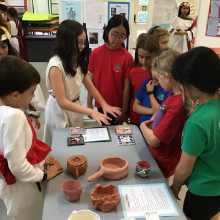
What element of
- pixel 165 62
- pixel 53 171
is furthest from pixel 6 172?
pixel 165 62

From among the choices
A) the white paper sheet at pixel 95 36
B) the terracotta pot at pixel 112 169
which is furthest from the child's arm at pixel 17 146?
the white paper sheet at pixel 95 36

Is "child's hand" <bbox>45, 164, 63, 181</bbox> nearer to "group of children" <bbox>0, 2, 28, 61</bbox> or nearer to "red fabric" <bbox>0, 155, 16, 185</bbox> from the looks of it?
"red fabric" <bbox>0, 155, 16, 185</bbox>

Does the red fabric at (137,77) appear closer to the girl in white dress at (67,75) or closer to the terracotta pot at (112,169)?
the girl in white dress at (67,75)

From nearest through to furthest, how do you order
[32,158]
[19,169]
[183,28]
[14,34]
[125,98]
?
[19,169], [32,158], [125,98], [183,28], [14,34]

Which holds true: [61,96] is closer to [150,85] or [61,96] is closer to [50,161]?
[50,161]

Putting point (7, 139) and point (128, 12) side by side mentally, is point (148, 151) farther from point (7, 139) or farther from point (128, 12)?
point (128, 12)

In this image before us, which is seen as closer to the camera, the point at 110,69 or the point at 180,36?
the point at 110,69

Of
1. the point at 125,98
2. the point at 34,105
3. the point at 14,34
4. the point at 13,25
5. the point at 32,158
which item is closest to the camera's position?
the point at 32,158

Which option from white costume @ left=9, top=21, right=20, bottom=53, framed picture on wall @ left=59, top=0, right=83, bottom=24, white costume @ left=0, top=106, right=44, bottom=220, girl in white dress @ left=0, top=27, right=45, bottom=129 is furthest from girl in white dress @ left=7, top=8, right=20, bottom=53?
white costume @ left=0, top=106, right=44, bottom=220

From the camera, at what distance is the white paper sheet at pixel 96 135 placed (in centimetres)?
143

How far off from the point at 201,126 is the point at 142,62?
93 cm

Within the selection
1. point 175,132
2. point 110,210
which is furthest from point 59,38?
point 110,210

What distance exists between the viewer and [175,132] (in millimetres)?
1177

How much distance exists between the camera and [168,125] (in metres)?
1.16
